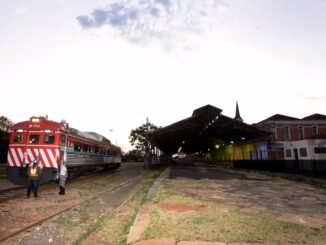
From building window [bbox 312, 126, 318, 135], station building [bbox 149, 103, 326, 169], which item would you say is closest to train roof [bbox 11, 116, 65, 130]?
station building [bbox 149, 103, 326, 169]

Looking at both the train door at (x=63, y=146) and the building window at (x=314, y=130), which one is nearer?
the train door at (x=63, y=146)

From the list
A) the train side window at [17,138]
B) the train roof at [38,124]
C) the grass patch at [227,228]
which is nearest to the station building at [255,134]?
the train roof at [38,124]

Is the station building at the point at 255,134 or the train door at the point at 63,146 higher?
the station building at the point at 255,134

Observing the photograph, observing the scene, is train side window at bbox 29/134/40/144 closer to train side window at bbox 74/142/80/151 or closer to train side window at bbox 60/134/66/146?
train side window at bbox 60/134/66/146

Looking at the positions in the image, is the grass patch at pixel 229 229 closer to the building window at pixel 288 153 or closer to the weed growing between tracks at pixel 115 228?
the weed growing between tracks at pixel 115 228

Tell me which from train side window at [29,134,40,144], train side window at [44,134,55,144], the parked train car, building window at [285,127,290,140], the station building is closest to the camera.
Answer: the parked train car

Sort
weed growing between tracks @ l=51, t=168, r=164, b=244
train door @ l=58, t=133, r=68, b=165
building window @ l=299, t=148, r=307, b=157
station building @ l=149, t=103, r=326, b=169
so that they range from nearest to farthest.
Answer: weed growing between tracks @ l=51, t=168, r=164, b=244 < train door @ l=58, t=133, r=68, b=165 < building window @ l=299, t=148, r=307, b=157 < station building @ l=149, t=103, r=326, b=169

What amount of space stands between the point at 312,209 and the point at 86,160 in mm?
16610

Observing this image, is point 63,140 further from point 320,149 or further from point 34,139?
point 320,149

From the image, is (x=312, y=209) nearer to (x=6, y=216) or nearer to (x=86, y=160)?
(x=6, y=216)

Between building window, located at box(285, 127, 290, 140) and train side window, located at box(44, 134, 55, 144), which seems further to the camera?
building window, located at box(285, 127, 290, 140)

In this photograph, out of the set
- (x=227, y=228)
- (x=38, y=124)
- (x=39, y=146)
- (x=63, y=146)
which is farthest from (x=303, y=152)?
(x=227, y=228)

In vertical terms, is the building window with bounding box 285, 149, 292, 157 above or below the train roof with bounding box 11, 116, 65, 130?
below

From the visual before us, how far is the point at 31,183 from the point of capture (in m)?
12.5
